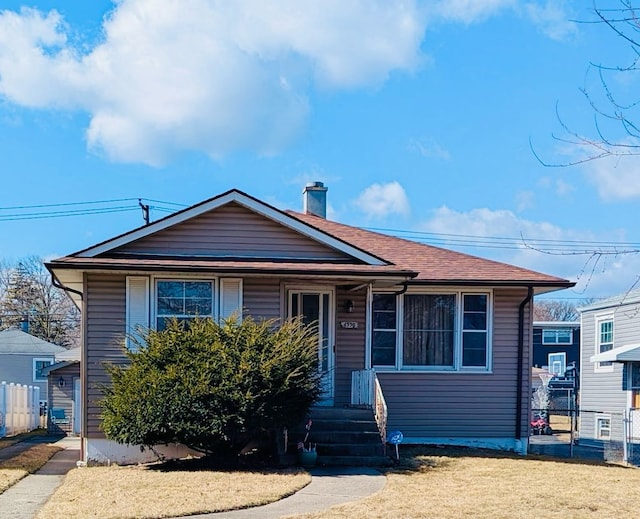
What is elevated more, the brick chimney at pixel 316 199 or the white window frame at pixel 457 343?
the brick chimney at pixel 316 199

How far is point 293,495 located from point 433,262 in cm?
728

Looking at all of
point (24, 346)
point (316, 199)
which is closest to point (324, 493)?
point (316, 199)

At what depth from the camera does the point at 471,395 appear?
14.8 metres

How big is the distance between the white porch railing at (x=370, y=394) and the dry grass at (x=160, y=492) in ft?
6.78

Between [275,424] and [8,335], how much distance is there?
102ft

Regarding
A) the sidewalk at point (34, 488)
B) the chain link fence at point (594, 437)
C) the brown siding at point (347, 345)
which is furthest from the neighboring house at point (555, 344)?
the sidewalk at point (34, 488)

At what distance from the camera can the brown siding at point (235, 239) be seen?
13.5 metres

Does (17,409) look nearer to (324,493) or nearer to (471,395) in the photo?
(471,395)

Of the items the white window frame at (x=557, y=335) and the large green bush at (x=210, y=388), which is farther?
the white window frame at (x=557, y=335)

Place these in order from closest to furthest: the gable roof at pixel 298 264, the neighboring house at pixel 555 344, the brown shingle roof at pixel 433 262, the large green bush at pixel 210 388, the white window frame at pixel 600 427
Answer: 1. the large green bush at pixel 210 388
2. the gable roof at pixel 298 264
3. the brown shingle roof at pixel 433 262
4. the white window frame at pixel 600 427
5. the neighboring house at pixel 555 344

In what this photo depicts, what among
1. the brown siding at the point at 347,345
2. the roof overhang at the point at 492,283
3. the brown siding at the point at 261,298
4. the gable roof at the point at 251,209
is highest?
the gable roof at the point at 251,209

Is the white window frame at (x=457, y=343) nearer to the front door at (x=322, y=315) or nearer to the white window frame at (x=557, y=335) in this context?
the front door at (x=322, y=315)

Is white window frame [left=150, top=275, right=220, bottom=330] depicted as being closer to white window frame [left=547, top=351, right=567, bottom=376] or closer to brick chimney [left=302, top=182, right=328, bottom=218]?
brick chimney [left=302, top=182, right=328, bottom=218]

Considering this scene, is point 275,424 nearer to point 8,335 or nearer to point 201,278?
point 201,278
